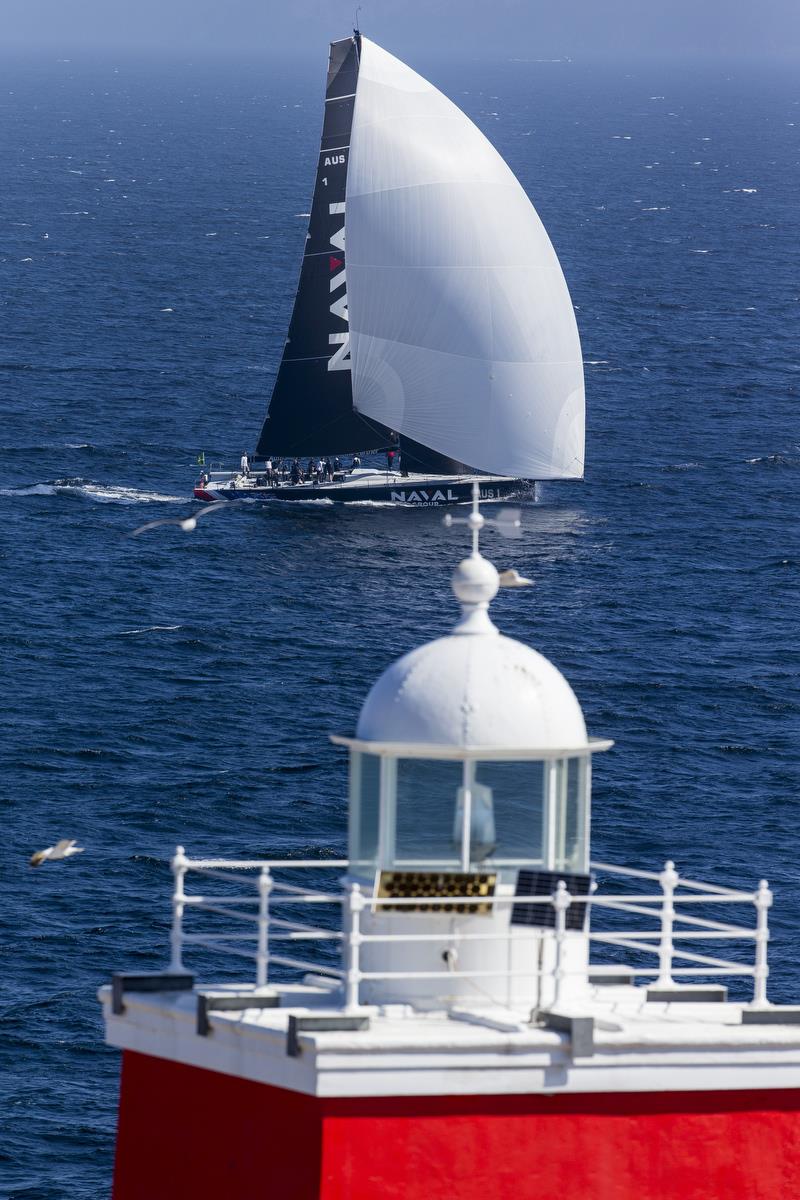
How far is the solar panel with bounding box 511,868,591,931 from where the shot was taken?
1566cm

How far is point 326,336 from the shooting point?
109m

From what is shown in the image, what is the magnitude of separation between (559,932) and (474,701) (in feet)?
5.16

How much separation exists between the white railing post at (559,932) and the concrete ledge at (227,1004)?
6.20 feet

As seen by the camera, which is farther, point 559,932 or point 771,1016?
point 771,1016

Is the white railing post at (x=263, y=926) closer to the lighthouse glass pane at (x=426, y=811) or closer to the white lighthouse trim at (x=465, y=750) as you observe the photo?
the lighthouse glass pane at (x=426, y=811)

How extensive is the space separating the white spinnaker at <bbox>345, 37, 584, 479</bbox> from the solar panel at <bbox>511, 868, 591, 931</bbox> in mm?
86065

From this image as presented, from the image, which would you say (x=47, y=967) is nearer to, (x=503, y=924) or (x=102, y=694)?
(x=102, y=694)

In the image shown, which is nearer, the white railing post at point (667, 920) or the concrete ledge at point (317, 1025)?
the concrete ledge at point (317, 1025)

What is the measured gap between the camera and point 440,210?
335ft

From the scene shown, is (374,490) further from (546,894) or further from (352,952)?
(352,952)

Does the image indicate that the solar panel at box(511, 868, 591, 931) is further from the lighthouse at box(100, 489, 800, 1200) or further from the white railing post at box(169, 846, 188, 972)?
the white railing post at box(169, 846, 188, 972)

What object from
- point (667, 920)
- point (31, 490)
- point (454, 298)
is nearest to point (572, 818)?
point (667, 920)

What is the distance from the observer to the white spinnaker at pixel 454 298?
334 ft

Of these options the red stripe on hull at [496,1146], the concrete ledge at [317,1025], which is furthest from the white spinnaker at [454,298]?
the concrete ledge at [317,1025]
